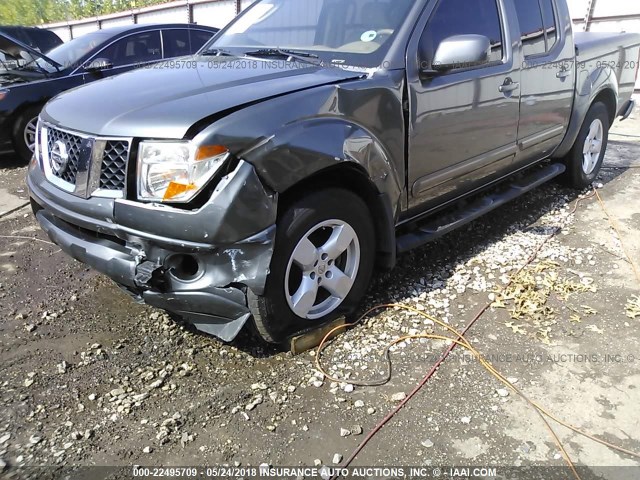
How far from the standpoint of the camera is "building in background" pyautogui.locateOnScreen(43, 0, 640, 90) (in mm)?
10413

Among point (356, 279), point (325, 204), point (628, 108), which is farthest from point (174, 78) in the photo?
point (628, 108)

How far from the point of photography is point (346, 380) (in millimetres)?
2562

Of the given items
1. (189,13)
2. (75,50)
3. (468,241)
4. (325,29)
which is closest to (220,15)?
(189,13)

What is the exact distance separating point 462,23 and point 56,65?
208 inches

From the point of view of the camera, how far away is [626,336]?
116 inches

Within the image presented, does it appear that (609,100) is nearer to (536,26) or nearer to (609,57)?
(609,57)

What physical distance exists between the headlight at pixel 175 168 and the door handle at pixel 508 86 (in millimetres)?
2210

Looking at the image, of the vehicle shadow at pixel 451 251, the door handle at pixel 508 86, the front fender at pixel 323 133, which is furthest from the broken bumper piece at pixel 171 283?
the door handle at pixel 508 86

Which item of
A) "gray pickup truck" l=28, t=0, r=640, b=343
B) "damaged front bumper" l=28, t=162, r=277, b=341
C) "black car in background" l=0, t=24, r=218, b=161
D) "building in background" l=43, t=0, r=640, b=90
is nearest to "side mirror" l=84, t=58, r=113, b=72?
"black car in background" l=0, t=24, r=218, b=161

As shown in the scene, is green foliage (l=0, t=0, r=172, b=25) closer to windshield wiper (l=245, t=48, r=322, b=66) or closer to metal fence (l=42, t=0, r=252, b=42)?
metal fence (l=42, t=0, r=252, b=42)

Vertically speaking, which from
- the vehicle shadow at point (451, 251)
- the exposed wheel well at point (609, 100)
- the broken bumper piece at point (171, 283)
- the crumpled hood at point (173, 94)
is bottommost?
the vehicle shadow at point (451, 251)

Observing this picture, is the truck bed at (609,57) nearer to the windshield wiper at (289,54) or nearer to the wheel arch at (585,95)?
the wheel arch at (585,95)

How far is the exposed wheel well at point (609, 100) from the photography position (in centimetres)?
496

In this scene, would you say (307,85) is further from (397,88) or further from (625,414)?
(625,414)
